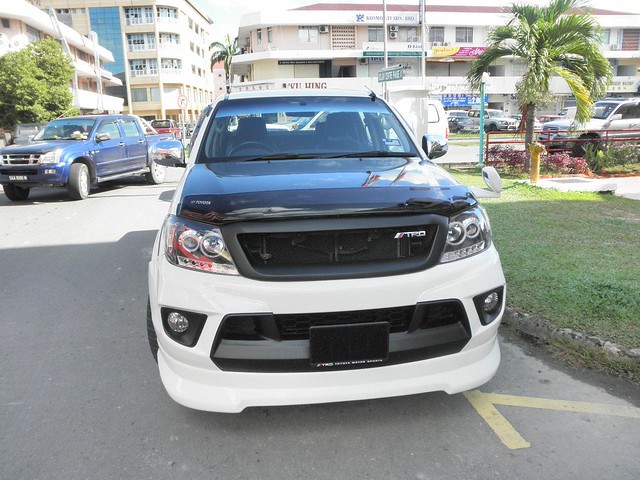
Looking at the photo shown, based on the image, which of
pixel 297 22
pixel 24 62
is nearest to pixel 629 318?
pixel 24 62

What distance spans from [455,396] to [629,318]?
162cm

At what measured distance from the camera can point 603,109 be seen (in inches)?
709

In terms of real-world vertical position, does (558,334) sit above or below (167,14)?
below

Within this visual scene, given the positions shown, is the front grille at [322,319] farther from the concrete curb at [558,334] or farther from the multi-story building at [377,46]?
the multi-story building at [377,46]

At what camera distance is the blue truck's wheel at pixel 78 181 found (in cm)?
1090

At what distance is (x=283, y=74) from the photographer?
50594 mm

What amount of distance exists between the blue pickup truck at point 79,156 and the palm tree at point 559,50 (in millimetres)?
8347

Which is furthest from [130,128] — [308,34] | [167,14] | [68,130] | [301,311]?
[167,14]

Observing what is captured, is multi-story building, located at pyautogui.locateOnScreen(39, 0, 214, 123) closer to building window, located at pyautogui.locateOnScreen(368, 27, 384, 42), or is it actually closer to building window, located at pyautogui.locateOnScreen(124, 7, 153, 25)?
building window, located at pyautogui.locateOnScreen(124, 7, 153, 25)

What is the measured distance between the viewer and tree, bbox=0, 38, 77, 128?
2809 cm

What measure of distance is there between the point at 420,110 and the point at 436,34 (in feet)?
125

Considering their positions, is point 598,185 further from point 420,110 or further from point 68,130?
point 68,130

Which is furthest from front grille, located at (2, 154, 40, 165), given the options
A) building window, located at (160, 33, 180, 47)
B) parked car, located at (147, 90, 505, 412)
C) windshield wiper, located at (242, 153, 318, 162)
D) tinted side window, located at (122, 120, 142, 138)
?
building window, located at (160, 33, 180, 47)

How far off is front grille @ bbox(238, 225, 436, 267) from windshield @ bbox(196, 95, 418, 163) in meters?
1.31
